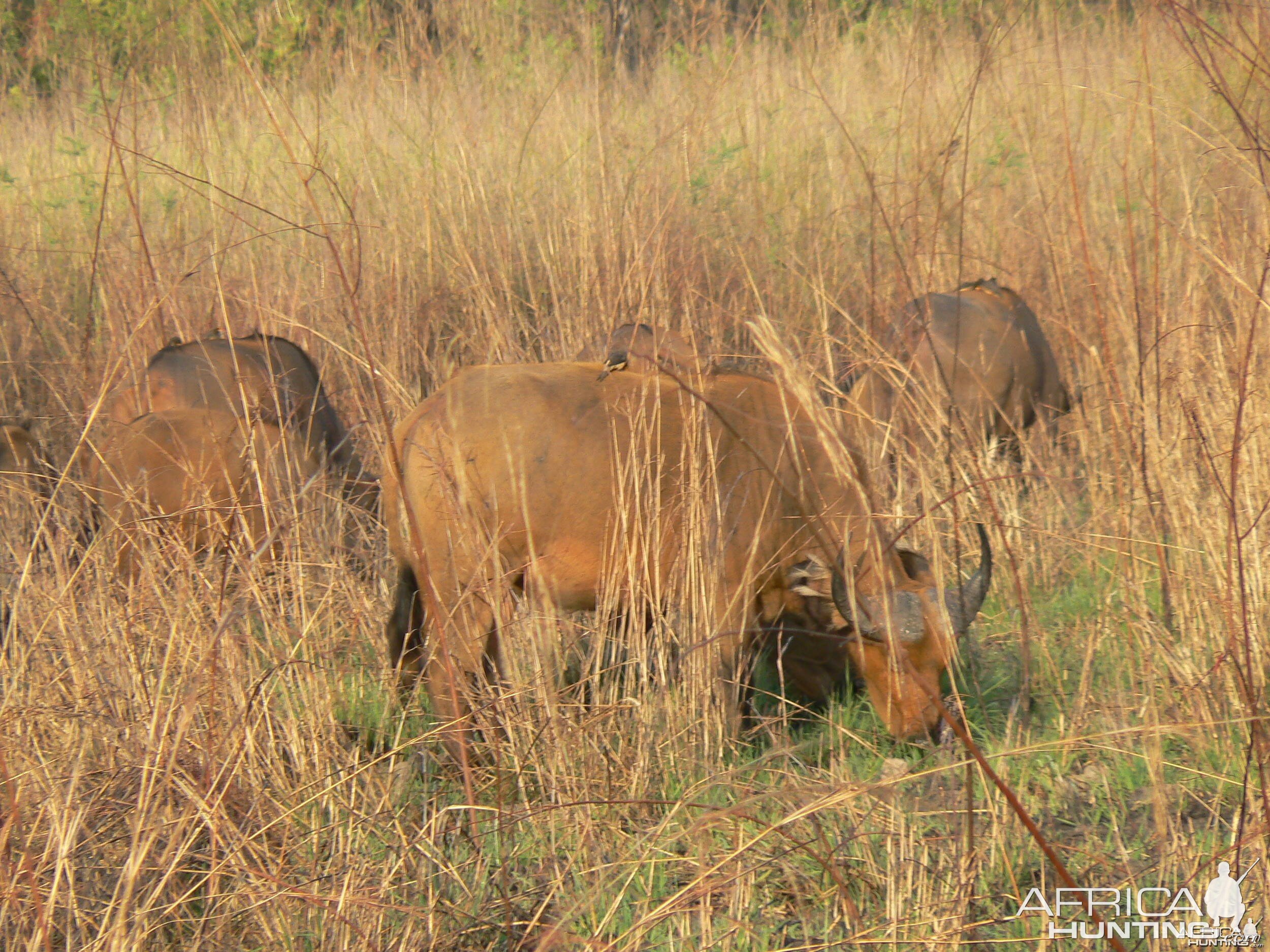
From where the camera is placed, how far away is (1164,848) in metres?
2.33

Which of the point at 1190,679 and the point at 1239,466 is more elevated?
the point at 1239,466

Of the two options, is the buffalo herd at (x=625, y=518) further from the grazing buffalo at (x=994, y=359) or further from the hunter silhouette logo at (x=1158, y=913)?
the grazing buffalo at (x=994, y=359)

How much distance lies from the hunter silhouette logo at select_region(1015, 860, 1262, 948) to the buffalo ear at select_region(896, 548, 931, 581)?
3.90 feet

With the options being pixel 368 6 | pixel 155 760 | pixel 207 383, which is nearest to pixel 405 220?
pixel 368 6

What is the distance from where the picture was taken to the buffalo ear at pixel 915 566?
134 inches

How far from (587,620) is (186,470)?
125cm

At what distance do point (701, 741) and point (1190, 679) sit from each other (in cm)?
129

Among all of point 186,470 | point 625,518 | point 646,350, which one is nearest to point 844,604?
point 625,518

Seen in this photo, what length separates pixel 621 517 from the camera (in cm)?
321

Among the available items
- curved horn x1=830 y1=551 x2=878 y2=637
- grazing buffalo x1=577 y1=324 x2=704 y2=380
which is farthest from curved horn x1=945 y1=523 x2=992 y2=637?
grazing buffalo x1=577 y1=324 x2=704 y2=380

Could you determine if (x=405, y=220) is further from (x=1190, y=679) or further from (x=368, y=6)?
(x=1190, y=679)

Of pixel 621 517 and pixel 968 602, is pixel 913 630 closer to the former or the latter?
pixel 968 602

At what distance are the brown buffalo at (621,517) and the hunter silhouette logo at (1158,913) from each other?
0.85 metres

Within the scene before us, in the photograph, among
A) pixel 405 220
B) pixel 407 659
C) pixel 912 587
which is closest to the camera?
pixel 912 587
